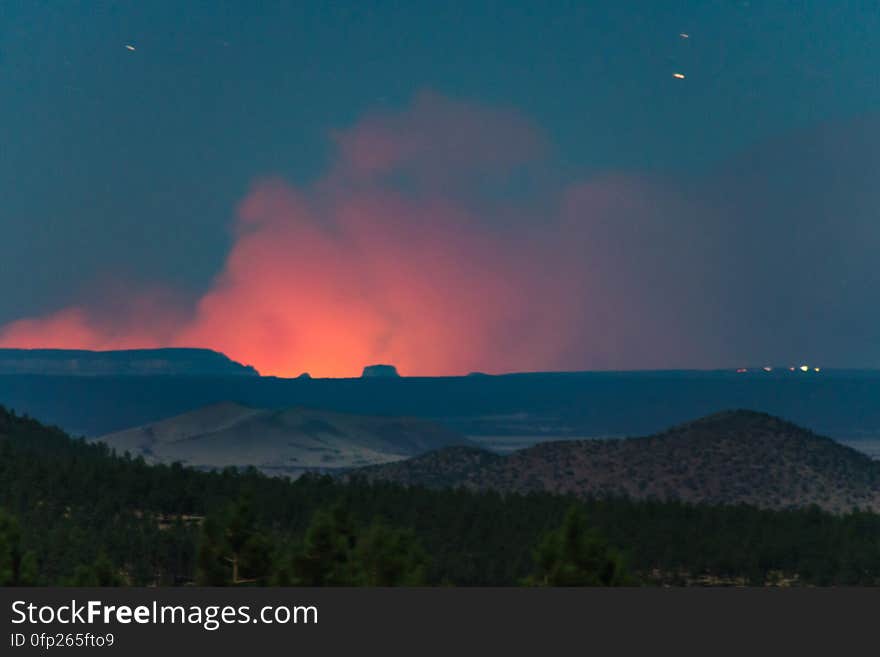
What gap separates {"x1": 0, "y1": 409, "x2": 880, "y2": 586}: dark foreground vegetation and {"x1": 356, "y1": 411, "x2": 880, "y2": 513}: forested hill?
15.3m

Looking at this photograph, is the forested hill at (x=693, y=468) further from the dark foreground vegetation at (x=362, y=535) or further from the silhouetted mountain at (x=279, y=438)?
the silhouetted mountain at (x=279, y=438)

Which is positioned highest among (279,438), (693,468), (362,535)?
(279,438)

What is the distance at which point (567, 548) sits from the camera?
45531 millimetres

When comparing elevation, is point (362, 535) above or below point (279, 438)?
below

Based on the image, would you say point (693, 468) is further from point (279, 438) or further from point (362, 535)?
point (362, 535)

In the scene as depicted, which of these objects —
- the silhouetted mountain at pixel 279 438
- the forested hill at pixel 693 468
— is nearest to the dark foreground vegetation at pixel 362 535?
the forested hill at pixel 693 468

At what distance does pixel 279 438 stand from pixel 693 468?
48.1 m

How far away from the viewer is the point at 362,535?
54000 mm

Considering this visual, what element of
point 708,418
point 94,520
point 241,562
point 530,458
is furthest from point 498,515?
point 708,418

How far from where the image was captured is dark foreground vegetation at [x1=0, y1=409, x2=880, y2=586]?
158 feet

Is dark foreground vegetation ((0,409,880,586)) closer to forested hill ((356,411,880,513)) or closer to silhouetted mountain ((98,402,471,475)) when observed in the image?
forested hill ((356,411,880,513))

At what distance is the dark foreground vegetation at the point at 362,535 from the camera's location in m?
48.2

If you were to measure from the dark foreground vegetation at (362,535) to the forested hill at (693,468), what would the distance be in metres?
15.3

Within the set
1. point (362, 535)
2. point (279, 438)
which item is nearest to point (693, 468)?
point (279, 438)
